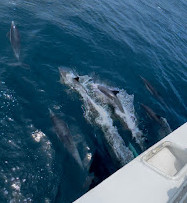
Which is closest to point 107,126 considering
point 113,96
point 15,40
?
point 113,96

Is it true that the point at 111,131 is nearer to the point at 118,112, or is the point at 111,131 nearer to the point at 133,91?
the point at 118,112

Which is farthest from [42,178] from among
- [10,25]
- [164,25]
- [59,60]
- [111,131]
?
[164,25]

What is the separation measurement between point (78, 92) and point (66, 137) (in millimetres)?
2798

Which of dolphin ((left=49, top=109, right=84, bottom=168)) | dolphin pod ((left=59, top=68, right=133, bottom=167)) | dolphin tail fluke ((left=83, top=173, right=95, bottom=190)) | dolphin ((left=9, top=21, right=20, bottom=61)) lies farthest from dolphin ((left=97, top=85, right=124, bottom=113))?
dolphin tail fluke ((left=83, top=173, right=95, bottom=190))

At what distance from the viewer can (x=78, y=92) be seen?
10773mm

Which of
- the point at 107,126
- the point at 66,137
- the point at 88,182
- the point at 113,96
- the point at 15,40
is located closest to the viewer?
the point at 88,182

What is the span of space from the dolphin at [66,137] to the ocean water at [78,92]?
169 mm

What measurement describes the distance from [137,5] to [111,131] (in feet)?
53.7

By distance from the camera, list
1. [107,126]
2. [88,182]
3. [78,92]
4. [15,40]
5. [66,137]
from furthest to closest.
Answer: [15,40], [78,92], [107,126], [66,137], [88,182]

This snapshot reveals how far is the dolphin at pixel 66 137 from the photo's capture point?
26.6 ft

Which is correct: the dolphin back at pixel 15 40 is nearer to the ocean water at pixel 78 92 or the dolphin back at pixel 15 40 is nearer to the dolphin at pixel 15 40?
the dolphin at pixel 15 40

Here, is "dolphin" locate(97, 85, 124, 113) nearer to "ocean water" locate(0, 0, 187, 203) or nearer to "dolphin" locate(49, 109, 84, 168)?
"ocean water" locate(0, 0, 187, 203)

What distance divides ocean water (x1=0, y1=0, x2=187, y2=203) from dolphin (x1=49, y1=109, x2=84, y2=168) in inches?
6.6

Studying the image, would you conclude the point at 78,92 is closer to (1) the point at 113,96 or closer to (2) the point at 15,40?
(1) the point at 113,96
